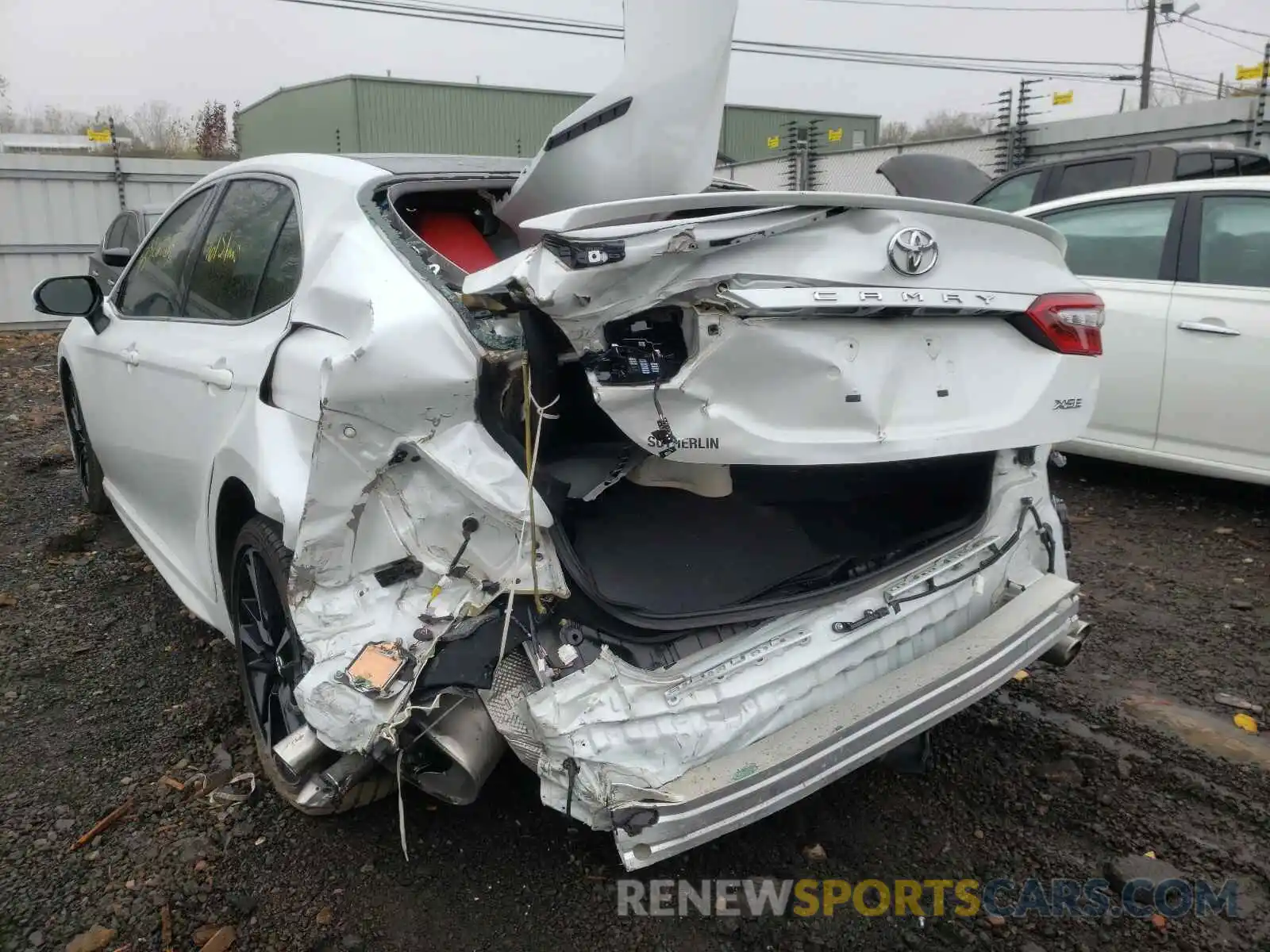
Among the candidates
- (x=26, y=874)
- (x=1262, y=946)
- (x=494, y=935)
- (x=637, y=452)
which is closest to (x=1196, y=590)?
(x=1262, y=946)

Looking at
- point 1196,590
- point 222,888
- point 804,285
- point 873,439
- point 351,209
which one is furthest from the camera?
point 1196,590

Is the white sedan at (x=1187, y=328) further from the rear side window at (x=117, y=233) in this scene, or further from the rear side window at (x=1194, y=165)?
the rear side window at (x=117, y=233)

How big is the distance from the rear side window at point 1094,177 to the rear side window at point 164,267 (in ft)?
20.7

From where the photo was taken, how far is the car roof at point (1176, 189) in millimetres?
4477

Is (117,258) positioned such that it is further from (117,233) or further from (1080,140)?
(1080,140)

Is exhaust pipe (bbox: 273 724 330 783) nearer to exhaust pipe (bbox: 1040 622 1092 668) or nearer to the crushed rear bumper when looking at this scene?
the crushed rear bumper

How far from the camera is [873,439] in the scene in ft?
7.04

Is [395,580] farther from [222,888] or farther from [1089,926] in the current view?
[1089,926]

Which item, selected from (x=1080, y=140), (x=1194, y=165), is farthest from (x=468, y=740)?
(x=1080, y=140)

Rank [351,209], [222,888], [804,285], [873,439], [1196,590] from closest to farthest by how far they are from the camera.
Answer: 1. [804,285]
2. [873,439]
3. [222,888]
4. [351,209]
5. [1196,590]

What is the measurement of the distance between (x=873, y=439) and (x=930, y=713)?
0.64 metres

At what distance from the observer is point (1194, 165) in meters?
7.09

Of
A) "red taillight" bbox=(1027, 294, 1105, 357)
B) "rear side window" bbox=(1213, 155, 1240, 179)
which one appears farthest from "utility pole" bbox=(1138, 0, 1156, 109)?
A: "red taillight" bbox=(1027, 294, 1105, 357)

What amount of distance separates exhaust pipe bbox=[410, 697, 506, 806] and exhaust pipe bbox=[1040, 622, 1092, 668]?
1498mm
